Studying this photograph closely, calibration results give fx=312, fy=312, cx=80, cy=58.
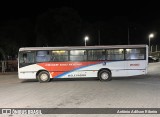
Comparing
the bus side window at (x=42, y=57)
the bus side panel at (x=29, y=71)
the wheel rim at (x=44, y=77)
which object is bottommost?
the wheel rim at (x=44, y=77)

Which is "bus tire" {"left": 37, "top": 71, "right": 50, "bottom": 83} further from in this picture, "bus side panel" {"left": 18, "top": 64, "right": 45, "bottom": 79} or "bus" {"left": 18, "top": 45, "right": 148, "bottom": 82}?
"bus side panel" {"left": 18, "top": 64, "right": 45, "bottom": 79}

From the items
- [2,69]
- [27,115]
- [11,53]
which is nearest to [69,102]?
[27,115]

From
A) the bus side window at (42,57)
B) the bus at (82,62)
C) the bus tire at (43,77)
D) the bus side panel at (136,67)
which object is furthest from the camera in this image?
the bus side window at (42,57)

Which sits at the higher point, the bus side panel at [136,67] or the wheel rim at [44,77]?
the bus side panel at [136,67]

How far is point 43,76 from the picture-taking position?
72.5ft

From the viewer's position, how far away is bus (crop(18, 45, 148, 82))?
2186 cm

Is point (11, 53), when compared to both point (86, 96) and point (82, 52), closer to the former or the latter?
point (82, 52)

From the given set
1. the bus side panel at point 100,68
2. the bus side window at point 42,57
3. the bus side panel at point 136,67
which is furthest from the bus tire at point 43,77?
the bus side panel at point 136,67

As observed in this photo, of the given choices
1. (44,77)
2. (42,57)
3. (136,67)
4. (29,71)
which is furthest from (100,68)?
(29,71)

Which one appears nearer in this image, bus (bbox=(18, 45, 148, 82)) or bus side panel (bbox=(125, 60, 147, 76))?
bus side panel (bbox=(125, 60, 147, 76))

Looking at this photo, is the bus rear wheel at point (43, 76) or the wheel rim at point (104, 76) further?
the bus rear wheel at point (43, 76)

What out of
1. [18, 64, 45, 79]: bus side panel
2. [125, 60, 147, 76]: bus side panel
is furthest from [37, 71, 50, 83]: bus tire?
[125, 60, 147, 76]: bus side panel

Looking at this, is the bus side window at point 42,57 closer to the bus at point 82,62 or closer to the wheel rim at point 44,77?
the bus at point 82,62

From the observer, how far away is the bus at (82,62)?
21.9 metres
